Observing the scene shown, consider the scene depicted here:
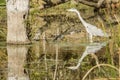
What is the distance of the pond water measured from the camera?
22.9 feet

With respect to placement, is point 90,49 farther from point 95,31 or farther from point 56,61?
point 56,61

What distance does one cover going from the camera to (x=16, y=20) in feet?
35.8

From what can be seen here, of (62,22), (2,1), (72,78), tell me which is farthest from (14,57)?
(2,1)

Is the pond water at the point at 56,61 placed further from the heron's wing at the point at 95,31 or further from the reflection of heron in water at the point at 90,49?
the heron's wing at the point at 95,31

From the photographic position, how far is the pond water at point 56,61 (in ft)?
22.9

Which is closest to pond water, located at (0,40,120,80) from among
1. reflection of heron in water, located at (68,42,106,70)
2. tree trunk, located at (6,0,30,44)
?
reflection of heron in water, located at (68,42,106,70)

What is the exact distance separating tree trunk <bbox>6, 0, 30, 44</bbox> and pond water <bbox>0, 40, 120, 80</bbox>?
0.18 metres

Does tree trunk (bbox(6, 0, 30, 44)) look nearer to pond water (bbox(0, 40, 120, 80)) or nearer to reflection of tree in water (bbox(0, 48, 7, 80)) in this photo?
pond water (bbox(0, 40, 120, 80))

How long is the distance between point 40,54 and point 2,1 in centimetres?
705

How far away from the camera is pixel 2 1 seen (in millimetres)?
16828

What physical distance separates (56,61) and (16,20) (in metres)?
2.27

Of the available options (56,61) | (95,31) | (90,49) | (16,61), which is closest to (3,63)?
(16,61)

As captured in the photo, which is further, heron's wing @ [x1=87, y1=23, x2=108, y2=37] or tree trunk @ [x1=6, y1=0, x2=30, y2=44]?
heron's wing @ [x1=87, y1=23, x2=108, y2=37]

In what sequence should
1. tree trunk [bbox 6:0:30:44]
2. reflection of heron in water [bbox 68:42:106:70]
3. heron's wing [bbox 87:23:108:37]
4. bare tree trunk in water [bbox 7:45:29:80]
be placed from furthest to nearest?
heron's wing [bbox 87:23:108:37] < tree trunk [bbox 6:0:30:44] < reflection of heron in water [bbox 68:42:106:70] < bare tree trunk in water [bbox 7:45:29:80]
